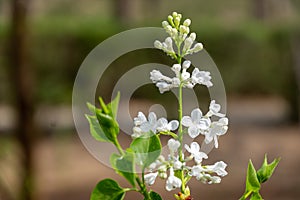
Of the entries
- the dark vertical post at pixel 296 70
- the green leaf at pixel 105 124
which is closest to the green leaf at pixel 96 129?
the green leaf at pixel 105 124

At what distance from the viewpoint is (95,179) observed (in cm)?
679

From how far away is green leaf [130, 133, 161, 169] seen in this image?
51 centimetres

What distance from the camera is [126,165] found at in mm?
520

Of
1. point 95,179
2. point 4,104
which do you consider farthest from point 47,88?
point 4,104

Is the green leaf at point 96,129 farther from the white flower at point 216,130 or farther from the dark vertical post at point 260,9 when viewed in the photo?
the dark vertical post at point 260,9

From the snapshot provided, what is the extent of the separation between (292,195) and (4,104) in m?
3.70

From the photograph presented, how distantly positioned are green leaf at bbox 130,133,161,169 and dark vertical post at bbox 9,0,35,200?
3235 millimetres

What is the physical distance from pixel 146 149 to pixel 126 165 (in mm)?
21

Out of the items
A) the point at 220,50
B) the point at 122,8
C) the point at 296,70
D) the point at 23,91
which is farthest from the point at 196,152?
the point at 122,8

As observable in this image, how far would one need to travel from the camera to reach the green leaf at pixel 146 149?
1.68 feet

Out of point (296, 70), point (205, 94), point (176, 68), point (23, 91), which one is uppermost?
point (296, 70)

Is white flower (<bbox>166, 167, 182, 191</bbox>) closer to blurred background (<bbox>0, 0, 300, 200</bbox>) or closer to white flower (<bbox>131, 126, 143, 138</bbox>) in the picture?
white flower (<bbox>131, 126, 143, 138</bbox>)

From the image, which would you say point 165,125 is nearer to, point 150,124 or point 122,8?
point 150,124

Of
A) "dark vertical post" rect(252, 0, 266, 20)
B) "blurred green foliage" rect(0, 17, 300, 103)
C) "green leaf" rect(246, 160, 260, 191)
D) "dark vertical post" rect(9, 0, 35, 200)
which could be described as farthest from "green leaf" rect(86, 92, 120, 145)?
"dark vertical post" rect(252, 0, 266, 20)
